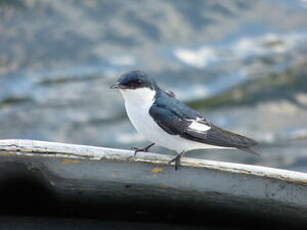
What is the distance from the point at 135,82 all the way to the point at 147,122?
174 mm

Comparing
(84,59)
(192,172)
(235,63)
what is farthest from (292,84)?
(192,172)

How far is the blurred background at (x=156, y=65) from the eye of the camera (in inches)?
271

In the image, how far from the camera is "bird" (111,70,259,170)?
2777mm

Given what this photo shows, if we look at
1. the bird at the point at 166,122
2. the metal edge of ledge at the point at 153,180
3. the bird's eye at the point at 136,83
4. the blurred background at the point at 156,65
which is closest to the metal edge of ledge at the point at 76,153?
the metal edge of ledge at the point at 153,180

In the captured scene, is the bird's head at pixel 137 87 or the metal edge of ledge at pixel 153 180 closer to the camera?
the metal edge of ledge at pixel 153 180

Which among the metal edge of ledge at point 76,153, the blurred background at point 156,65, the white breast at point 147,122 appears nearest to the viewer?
the metal edge of ledge at point 76,153

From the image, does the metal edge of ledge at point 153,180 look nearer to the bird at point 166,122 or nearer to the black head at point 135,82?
the bird at point 166,122

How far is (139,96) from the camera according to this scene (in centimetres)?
283

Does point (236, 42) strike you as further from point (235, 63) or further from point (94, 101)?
point (94, 101)

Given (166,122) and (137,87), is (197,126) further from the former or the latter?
(137,87)

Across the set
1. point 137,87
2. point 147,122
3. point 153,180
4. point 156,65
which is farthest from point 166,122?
point 156,65

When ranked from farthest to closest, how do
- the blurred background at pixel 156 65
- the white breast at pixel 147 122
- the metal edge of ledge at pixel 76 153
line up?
Answer: 1. the blurred background at pixel 156 65
2. the white breast at pixel 147 122
3. the metal edge of ledge at pixel 76 153

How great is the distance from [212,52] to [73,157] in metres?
5.74

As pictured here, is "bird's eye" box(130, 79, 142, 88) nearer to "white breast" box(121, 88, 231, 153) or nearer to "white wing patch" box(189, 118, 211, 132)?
"white breast" box(121, 88, 231, 153)
